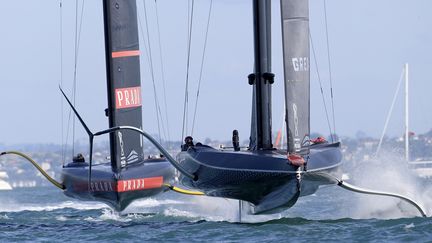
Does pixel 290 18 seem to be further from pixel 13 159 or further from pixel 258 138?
pixel 13 159

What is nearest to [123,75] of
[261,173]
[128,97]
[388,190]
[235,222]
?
[128,97]

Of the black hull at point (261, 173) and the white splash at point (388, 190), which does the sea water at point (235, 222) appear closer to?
the white splash at point (388, 190)

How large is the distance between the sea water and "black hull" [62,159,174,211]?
0.57 metres

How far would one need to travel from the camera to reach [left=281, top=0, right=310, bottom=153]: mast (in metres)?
23.7

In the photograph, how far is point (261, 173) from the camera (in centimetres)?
2297

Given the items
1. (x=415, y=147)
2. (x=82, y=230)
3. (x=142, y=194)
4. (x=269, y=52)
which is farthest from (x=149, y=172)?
(x=415, y=147)

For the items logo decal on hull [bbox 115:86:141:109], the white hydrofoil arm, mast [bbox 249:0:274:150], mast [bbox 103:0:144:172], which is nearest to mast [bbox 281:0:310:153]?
mast [bbox 249:0:274:150]

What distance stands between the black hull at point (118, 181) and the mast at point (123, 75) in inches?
24.1

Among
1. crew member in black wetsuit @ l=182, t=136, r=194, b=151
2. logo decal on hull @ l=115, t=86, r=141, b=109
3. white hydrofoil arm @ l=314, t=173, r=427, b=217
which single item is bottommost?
white hydrofoil arm @ l=314, t=173, r=427, b=217

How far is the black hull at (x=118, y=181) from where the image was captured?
2820 cm

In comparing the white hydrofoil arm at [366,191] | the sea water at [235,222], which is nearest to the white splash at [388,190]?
the sea water at [235,222]

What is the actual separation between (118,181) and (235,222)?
2831mm

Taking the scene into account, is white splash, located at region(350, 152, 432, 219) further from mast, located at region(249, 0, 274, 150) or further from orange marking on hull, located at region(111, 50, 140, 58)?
orange marking on hull, located at region(111, 50, 140, 58)

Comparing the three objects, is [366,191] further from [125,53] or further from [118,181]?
[125,53]
